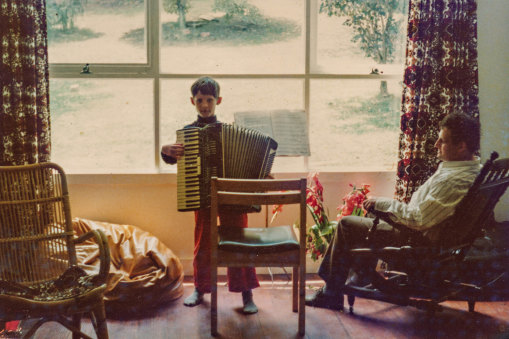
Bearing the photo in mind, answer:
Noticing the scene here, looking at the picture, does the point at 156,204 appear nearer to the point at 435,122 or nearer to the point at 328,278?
the point at 328,278

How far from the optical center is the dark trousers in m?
2.91

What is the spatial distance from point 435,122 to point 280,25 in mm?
1214

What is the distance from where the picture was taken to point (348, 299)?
10.2ft

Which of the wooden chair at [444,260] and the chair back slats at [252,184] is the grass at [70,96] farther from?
the wooden chair at [444,260]

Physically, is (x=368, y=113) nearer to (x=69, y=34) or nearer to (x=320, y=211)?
(x=320, y=211)

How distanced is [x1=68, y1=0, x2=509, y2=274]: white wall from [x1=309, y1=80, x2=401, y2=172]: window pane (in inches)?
5.9

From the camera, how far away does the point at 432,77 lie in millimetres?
3510

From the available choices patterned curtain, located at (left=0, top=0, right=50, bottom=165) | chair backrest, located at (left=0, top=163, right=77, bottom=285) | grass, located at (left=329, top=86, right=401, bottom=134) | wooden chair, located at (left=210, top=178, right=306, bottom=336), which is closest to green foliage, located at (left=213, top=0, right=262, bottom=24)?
grass, located at (left=329, top=86, right=401, bottom=134)

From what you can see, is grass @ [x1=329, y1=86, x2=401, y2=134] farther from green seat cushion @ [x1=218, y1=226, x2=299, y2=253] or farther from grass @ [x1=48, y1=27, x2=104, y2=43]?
grass @ [x1=48, y1=27, x2=104, y2=43]

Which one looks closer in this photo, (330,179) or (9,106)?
(9,106)

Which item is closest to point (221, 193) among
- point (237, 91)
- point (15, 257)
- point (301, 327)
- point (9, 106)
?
point (301, 327)

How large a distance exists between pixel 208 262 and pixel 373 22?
1.99 meters

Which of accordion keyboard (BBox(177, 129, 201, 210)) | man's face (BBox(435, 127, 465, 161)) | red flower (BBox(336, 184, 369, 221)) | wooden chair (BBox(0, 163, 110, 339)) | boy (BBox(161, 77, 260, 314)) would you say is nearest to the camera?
wooden chair (BBox(0, 163, 110, 339))

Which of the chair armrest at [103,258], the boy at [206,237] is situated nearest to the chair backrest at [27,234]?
the chair armrest at [103,258]
